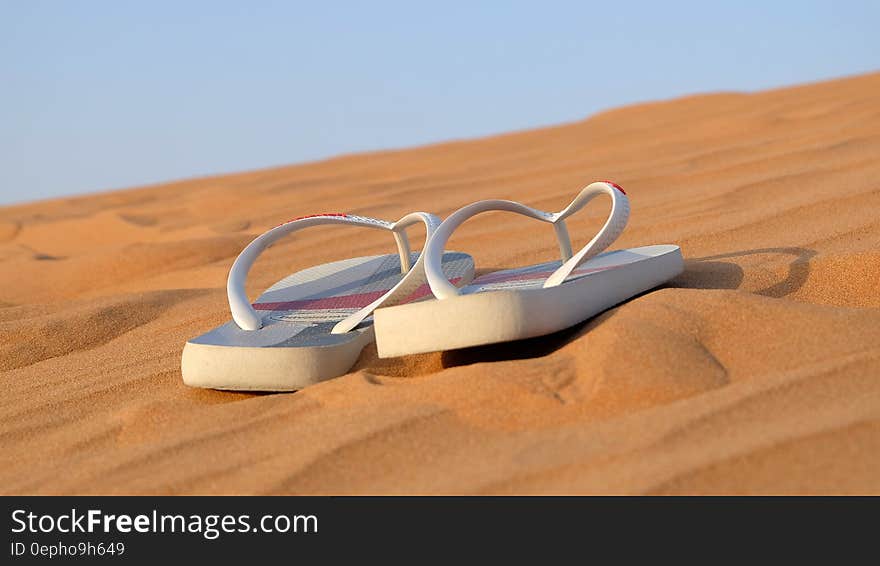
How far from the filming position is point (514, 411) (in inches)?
86.5

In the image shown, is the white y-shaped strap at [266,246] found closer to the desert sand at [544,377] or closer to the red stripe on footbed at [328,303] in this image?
the red stripe on footbed at [328,303]

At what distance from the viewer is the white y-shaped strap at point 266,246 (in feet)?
9.78

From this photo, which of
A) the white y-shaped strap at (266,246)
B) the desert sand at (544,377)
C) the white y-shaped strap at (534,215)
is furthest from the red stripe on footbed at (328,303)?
the white y-shaped strap at (534,215)

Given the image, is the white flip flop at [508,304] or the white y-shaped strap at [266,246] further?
the white y-shaped strap at [266,246]

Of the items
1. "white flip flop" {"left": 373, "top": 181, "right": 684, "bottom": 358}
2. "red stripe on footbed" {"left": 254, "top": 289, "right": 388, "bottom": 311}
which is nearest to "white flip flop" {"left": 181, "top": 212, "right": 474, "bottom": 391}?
"red stripe on footbed" {"left": 254, "top": 289, "right": 388, "bottom": 311}

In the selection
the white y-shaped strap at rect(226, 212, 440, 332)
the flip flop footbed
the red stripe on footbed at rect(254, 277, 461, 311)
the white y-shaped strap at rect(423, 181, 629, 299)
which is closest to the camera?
the flip flop footbed

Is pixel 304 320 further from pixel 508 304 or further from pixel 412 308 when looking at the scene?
pixel 508 304

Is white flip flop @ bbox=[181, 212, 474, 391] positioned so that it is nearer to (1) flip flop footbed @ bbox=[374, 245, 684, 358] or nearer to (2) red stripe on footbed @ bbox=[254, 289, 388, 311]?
(2) red stripe on footbed @ bbox=[254, 289, 388, 311]

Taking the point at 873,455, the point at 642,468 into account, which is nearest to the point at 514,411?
the point at 642,468

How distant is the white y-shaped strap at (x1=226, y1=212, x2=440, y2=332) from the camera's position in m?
2.98
